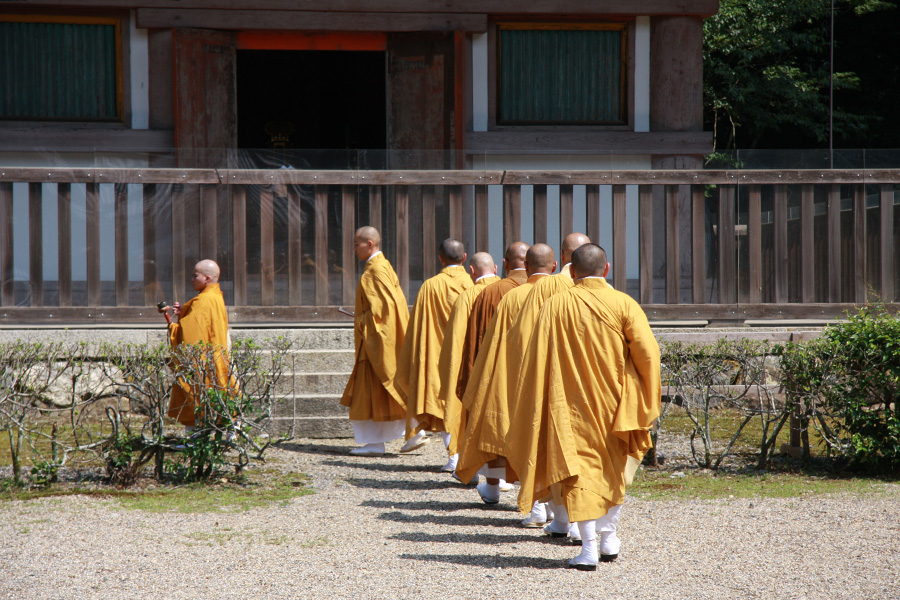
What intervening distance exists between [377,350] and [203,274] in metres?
1.54

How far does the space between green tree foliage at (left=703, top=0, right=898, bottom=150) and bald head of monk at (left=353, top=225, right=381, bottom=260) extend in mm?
8774

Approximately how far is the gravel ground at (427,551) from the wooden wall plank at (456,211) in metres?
3.22

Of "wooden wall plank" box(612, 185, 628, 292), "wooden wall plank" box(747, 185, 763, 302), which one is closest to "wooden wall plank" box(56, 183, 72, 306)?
"wooden wall plank" box(612, 185, 628, 292)

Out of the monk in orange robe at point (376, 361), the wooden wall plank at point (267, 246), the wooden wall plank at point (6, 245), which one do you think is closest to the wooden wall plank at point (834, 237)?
the monk in orange robe at point (376, 361)

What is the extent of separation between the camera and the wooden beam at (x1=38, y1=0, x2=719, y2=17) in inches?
387

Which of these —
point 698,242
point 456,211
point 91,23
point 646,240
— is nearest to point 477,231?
point 456,211

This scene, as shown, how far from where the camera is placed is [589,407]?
470 centimetres

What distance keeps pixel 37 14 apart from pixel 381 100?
19.2ft

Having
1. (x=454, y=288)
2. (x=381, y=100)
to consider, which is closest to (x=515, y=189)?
(x=454, y=288)

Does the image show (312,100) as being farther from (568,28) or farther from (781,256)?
(781,256)

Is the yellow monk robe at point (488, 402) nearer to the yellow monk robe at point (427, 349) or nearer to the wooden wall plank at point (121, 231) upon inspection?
the yellow monk robe at point (427, 349)

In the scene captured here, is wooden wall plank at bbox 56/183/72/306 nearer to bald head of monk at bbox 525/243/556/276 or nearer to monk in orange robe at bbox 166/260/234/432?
monk in orange robe at bbox 166/260/234/432

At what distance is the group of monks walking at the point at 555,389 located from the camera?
4.66 m

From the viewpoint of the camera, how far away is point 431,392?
24.3 feet
